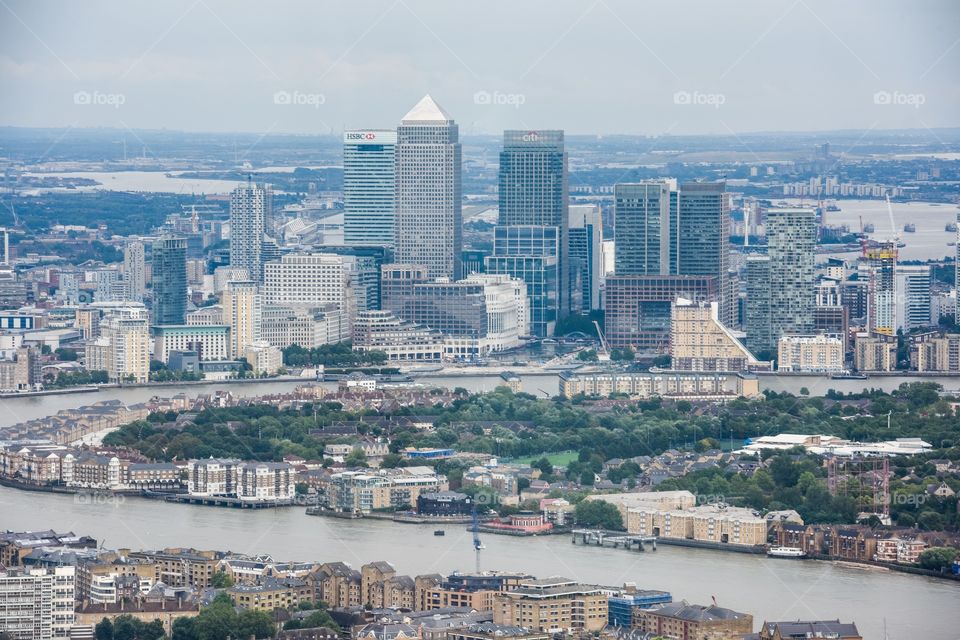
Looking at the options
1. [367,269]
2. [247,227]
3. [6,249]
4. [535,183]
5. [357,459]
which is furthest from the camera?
[6,249]

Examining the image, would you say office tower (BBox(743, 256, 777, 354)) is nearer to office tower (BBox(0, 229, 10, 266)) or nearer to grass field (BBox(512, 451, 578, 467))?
grass field (BBox(512, 451, 578, 467))

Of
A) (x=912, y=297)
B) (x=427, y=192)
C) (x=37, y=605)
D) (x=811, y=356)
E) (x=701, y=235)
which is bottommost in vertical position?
(x=37, y=605)

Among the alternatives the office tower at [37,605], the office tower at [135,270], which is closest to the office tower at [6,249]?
the office tower at [135,270]

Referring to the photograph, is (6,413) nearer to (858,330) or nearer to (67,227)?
(858,330)

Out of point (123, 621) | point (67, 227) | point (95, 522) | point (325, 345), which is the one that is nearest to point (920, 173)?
point (67, 227)

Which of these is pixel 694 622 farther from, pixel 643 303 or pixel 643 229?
pixel 643 229

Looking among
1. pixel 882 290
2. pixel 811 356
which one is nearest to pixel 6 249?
pixel 882 290

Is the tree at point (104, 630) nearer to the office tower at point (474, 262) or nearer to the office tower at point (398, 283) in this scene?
the office tower at point (398, 283)
